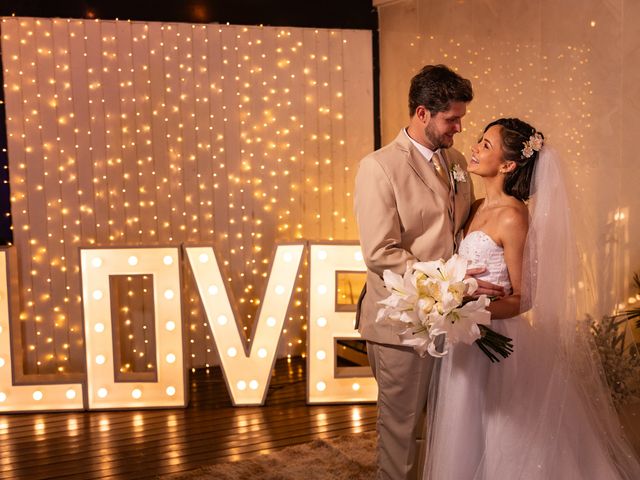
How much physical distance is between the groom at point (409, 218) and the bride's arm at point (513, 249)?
1.07ft

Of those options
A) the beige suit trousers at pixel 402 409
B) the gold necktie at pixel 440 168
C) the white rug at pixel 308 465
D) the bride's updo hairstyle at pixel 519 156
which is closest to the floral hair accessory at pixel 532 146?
the bride's updo hairstyle at pixel 519 156

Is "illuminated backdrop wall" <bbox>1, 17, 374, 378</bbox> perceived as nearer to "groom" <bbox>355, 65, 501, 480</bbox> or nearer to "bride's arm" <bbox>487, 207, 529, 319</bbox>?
"groom" <bbox>355, 65, 501, 480</bbox>

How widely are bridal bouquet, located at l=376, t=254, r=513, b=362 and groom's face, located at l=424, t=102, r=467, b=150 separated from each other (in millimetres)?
753

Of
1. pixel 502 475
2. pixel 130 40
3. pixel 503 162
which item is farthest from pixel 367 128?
pixel 502 475

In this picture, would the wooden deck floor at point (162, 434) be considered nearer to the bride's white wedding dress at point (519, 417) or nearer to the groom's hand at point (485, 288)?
the bride's white wedding dress at point (519, 417)

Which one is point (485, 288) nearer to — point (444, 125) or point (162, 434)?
point (444, 125)

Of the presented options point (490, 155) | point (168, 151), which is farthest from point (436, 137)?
point (168, 151)

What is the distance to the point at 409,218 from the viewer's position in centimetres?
299

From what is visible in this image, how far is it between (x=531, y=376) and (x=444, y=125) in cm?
100

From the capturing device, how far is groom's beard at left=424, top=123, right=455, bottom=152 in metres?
3.02

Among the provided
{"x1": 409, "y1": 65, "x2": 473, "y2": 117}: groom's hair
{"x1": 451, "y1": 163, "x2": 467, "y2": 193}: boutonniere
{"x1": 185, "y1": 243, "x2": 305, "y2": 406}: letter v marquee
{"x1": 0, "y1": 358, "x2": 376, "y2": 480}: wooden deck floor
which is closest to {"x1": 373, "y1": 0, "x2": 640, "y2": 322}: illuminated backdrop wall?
{"x1": 451, "y1": 163, "x2": 467, "y2": 193}: boutonniere

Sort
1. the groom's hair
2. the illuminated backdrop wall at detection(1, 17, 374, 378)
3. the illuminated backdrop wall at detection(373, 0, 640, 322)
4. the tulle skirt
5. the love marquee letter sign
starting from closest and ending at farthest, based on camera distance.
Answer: the tulle skirt < the groom's hair < the illuminated backdrop wall at detection(373, 0, 640, 322) < the love marquee letter sign < the illuminated backdrop wall at detection(1, 17, 374, 378)

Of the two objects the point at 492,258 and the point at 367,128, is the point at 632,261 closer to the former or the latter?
the point at 492,258

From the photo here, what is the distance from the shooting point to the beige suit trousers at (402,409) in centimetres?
303
